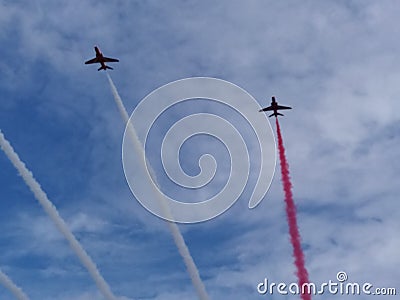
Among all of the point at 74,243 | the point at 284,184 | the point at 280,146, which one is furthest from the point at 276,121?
the point at 74,243

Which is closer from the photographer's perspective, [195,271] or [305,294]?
[305,294]

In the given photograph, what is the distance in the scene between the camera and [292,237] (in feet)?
583

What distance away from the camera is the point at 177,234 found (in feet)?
600

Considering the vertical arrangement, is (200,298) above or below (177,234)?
below

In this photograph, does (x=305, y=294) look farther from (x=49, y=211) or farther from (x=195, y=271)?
(x=49, y=211)

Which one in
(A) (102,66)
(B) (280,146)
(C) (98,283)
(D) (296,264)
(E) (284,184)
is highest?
(A) (102,66)

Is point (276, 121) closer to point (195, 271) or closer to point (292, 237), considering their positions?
point (292, 237)

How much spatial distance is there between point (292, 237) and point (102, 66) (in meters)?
80.4

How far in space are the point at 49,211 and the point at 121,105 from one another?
123 ft

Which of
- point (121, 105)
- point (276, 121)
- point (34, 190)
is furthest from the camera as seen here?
point (276, 121)

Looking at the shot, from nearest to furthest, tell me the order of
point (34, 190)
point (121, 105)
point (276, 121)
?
point (34, 190) < point (121, 105) < point (276, 121)

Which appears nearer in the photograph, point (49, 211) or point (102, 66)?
point (49, 211)

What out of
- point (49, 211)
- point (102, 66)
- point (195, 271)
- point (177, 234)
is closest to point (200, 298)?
point (195, 271)

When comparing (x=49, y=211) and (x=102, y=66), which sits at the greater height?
(x=102, y=66)
